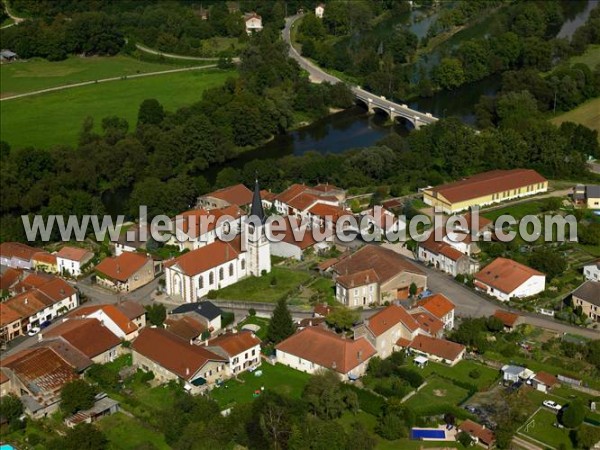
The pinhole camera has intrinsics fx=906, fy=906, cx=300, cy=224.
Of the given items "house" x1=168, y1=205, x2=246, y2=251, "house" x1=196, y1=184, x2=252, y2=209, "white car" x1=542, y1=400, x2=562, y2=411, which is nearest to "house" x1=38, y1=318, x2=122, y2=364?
"house" x1=168, y1=205, x2=246, y2=251

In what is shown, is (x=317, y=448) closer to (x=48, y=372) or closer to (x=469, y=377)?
(x=469, y=377)

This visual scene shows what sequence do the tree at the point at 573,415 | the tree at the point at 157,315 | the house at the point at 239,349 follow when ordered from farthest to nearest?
the tree at the point at 157,315, the house at the point at 239,349, the tree at the point at 573,415

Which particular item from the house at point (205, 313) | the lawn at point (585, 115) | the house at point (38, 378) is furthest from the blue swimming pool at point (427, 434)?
the lawn at point (585, 115)

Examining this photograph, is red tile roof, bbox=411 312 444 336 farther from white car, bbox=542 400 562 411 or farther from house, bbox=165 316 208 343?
house, bbox=165 316 208 343

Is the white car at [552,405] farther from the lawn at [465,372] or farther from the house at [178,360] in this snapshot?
the house at [178,360]

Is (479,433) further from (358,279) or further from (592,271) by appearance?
(592,271)

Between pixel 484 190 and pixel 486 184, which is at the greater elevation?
pixel 486 184

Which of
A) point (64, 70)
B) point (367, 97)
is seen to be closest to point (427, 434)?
point (367, 97)
